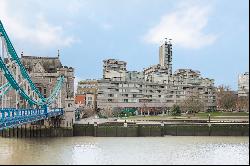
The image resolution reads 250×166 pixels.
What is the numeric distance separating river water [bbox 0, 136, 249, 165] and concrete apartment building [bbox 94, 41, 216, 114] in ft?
138

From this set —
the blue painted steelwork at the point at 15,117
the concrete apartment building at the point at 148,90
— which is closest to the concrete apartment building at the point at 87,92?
the concrete apartment building at the point at 148,90

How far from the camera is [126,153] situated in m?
31.1

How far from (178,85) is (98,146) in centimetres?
5676

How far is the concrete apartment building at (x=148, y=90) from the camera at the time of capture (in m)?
83.2

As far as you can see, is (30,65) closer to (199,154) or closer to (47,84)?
(47,84)

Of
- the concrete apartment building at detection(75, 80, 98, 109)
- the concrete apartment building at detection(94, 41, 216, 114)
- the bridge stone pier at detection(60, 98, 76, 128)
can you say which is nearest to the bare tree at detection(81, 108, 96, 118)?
the concrete apartment building at detection(94, 41, 216, 114)

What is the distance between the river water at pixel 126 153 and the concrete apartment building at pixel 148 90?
4210 centimetres

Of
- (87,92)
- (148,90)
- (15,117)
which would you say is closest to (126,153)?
(15,117)

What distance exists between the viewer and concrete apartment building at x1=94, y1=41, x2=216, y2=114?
3275 inches

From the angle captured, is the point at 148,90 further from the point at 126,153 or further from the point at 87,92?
the point at 126,153

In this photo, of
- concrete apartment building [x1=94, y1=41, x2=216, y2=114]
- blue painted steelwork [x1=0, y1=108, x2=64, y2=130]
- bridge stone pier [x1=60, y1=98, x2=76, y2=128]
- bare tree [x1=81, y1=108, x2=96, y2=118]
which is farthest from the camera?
concrete apartment building [x1=94, y1=41, x2=216, y2=114]

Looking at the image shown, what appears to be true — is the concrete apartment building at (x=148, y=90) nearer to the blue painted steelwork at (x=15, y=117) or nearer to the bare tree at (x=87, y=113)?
the bare tree at (x=87, y=113)

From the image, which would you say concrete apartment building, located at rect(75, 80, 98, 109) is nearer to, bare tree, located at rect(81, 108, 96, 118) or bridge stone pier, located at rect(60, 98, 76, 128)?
bare tree, located at rect(81, 108, 96, 118)

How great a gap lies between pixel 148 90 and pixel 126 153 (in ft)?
185
